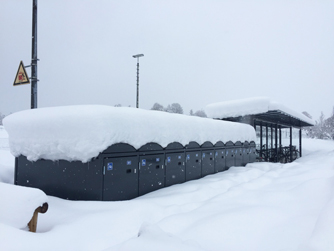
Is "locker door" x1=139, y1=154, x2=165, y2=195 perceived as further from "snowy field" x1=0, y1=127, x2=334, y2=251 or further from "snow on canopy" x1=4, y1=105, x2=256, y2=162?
"snowy field" x1=0, y1=127, x2=334, y2=251

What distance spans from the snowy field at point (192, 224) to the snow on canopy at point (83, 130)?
1301 millimetres

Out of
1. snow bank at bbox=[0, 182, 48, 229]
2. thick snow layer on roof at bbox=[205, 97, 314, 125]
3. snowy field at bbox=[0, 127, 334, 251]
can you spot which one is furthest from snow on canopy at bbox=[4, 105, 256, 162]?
thick snow layer on roof at bbox=[205, 97, 314, 125]

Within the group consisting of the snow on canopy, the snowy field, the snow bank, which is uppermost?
the snow on canopy

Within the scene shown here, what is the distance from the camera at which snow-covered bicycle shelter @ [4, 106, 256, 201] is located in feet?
17.8

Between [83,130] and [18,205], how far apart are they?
2.27 metres

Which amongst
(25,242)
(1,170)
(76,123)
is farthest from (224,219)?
(1,170)

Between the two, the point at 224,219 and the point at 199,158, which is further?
the point at 199,158

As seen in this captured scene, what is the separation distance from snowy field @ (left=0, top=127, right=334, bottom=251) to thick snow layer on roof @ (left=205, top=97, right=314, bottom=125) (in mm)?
10022

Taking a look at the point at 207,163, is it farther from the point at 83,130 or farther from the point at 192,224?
the point at 83,130

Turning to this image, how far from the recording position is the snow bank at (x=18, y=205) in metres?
3.32

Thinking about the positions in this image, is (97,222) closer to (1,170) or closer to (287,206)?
(287,206)

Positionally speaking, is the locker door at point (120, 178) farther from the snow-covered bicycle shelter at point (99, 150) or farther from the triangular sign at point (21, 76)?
the triangular sign at point (21, 76)

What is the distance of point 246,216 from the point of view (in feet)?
13.3

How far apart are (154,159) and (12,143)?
4493 mm
